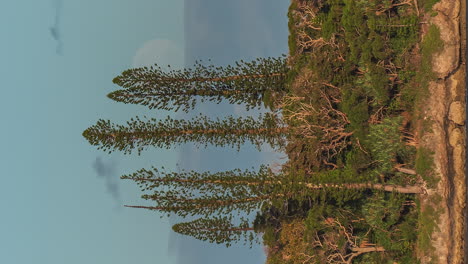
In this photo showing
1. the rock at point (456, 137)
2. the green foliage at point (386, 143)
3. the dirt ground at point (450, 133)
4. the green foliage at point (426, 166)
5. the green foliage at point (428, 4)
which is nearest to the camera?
the dirt ground at point (450, 133)

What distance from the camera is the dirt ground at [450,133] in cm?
1697

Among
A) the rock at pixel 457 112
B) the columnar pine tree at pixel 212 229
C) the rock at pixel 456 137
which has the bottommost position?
the columnar pine tree at pixel 212 229

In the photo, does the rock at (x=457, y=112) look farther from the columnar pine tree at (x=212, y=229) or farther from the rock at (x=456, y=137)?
the columnar pine tree at (x=212, y=229)

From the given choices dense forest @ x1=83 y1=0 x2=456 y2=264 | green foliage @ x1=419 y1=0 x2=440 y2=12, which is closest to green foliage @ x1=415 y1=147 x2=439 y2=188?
dense forest @ x1=83 y1=0 x2=456 y2=264

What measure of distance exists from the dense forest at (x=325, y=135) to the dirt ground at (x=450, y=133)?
46cm

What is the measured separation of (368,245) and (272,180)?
6570 mm

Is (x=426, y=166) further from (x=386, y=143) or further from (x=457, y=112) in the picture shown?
(x=457, y=112)

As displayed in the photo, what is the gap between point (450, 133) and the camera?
57.8 feet

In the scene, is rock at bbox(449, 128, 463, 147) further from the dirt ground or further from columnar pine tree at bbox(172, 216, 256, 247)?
columnar pine tree at bbox(172, 216, 256, 247)

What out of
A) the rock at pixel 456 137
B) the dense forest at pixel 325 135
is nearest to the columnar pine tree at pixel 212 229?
the dense forest at pixel 325 135

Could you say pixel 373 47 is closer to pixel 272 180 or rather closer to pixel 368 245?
pixel 272 180

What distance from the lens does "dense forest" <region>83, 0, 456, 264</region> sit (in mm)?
19609

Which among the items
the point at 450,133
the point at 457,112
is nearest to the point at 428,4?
the point at 457,112

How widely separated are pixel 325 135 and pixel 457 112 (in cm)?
713
